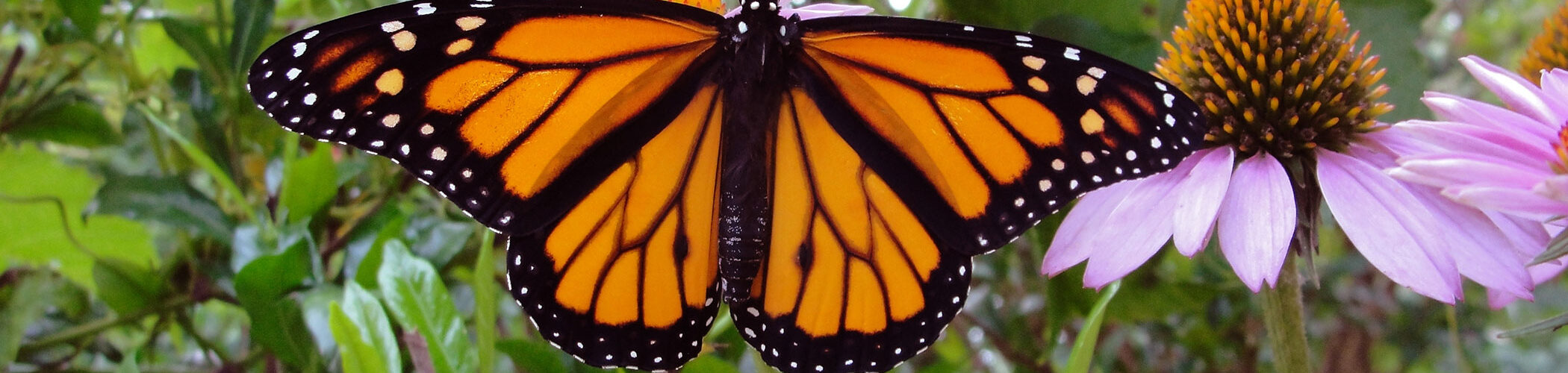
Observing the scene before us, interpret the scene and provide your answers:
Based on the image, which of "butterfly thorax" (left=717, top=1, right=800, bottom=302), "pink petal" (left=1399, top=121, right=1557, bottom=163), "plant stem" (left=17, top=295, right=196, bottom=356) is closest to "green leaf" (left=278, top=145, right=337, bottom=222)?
"plant stem" (left=17, top=295, right=196, bottom=356)

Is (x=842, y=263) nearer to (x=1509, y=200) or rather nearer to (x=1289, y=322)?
(x=1289, y=322)

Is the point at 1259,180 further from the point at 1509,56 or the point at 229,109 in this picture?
the point at 1509,56

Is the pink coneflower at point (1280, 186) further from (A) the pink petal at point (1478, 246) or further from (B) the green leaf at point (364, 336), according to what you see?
(B) the green leaf at point (364, 336)

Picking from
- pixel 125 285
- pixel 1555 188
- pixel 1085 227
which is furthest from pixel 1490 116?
pixel 125 285

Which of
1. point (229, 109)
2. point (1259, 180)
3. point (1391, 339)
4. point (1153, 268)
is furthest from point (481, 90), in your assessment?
point (1391, 339)

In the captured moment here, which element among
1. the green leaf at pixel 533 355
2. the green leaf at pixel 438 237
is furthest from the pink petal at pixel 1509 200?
the green leaf at pixel 438 237

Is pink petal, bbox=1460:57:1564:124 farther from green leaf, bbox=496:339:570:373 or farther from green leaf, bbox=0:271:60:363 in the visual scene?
green leaf, bbox=0:271:60:363
